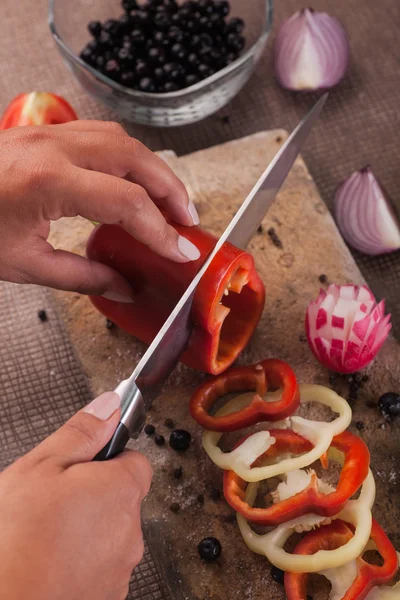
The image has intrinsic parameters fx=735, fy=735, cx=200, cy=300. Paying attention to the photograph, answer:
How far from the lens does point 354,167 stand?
224 cm

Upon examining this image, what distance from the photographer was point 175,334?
1.57 m

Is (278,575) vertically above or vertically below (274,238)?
below

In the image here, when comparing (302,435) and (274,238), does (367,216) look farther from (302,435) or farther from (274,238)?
(302,435)

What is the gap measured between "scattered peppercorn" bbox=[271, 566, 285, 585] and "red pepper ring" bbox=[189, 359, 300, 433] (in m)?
0.32

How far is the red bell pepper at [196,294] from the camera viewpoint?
62.8 inches

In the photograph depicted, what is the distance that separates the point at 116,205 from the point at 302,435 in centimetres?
65

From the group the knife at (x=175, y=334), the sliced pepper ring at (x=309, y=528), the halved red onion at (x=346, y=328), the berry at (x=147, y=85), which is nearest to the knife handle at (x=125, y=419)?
the knife at (x=175, y=334)

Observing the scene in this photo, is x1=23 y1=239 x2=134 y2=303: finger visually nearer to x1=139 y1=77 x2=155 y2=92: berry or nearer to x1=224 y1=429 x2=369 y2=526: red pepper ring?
x1=224 y1=429 x2=369 y2=526: red pepper ring

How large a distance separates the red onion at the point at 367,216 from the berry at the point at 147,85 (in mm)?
626

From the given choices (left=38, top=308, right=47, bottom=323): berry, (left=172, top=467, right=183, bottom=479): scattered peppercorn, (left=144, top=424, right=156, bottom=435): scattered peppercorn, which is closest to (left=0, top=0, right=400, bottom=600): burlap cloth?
(left=38, top=308, right=47, bottom=323): berry

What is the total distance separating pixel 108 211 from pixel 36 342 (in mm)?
593

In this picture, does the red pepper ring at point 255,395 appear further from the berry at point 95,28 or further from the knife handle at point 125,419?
the berry at point 95,28

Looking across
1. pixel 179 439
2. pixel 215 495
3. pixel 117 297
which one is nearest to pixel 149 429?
pixel 179 439

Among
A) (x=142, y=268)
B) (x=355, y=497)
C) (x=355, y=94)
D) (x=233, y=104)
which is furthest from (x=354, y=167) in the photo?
(x=355, y=497)
